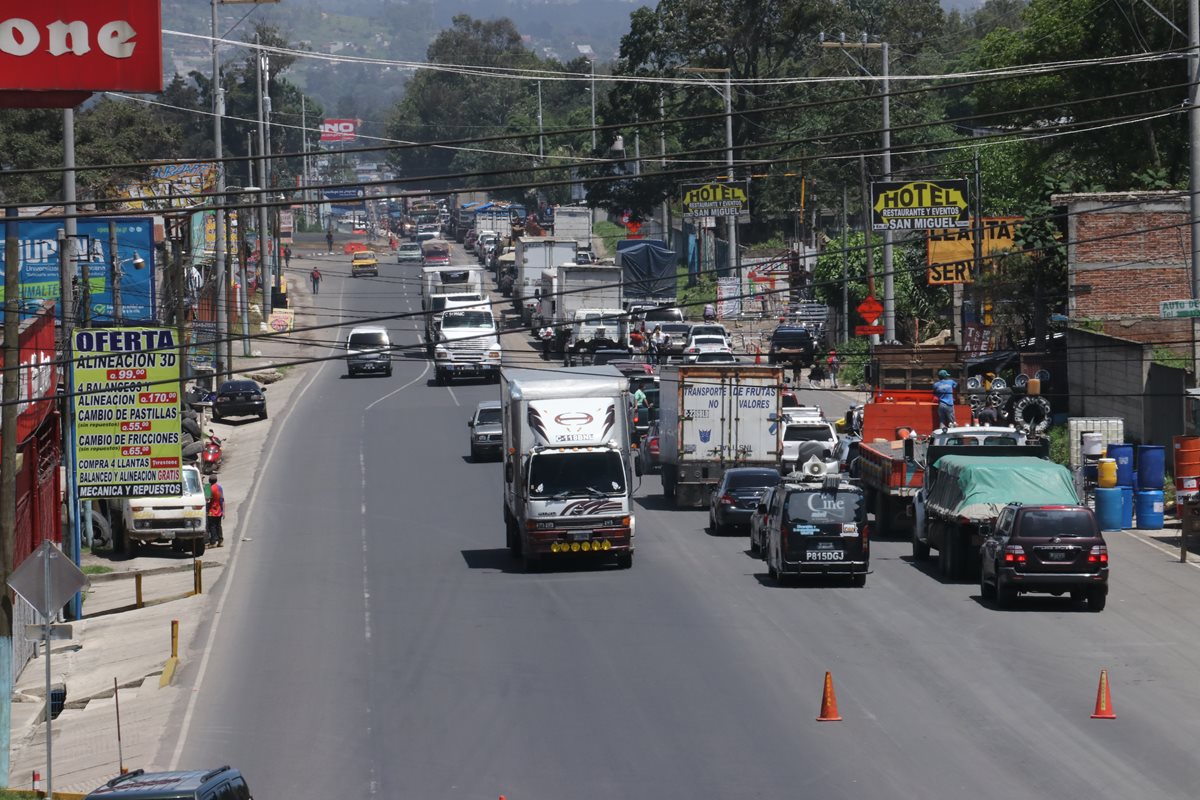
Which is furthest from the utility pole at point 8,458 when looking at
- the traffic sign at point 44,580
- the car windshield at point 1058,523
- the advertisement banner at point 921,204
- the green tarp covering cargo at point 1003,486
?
the advertisement banner at point 921,204

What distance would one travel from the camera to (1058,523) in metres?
26.5

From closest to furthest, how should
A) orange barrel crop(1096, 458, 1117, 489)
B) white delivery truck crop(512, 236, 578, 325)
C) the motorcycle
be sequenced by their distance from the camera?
orange barrel crop(1096, 458, 1117, 489), the motorcycle, white delivery truck crop(512, 236, 578, 325)

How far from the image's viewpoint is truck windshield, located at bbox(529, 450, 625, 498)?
Result: 3141cm

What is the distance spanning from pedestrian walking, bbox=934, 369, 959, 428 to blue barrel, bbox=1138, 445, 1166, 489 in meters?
4.09

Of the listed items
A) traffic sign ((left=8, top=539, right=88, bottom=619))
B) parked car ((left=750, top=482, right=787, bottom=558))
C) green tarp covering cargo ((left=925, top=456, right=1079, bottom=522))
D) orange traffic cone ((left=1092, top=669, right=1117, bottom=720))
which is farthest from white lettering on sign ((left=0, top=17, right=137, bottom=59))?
parked car ((left=750, top=482, right=787, bottom=558))

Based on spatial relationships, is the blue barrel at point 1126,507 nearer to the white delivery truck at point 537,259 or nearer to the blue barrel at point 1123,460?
the blue barrel at point 1123,460

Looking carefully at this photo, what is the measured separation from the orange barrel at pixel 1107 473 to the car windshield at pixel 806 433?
8785 millimetres

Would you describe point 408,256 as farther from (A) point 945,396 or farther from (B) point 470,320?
(A) point 945,396

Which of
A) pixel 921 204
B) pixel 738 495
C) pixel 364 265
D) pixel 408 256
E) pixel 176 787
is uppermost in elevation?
pixel 408 256

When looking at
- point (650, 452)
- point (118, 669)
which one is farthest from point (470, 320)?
point (118, 669)

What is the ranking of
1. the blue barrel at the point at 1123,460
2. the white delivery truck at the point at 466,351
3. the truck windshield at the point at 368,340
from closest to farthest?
the blue barrel at the point at 1123,460
the white delivery truck at the point at 466,351
the truck windshield at the point at 368,340

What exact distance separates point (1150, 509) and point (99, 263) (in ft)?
95.9

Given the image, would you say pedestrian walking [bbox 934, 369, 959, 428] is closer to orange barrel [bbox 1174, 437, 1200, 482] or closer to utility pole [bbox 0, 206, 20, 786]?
orange barrel [bbox 1174, 437, 1200, 482]

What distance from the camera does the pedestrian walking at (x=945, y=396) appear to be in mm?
40312
